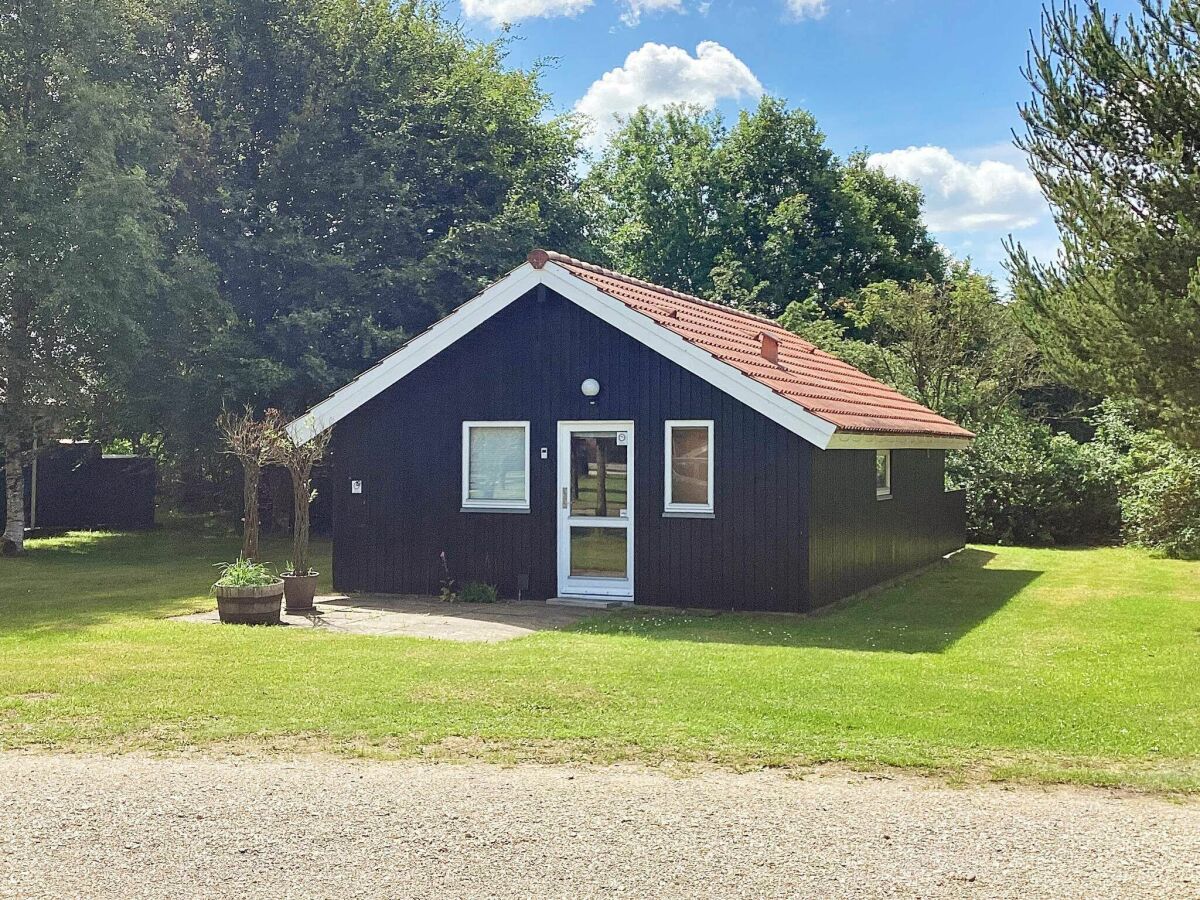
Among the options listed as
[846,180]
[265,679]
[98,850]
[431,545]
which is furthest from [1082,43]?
[846,180]

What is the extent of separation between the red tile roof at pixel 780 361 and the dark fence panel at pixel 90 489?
1581 centimetres

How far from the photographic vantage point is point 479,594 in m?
14.2

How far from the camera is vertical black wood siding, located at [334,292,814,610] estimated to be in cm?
1302

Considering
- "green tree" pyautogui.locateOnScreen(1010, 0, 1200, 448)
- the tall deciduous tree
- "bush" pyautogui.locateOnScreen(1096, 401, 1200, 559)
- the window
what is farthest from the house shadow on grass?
the tall deciduous tree

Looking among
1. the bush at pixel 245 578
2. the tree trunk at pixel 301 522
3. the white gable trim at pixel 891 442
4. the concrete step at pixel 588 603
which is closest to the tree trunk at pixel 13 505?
the tree trunk at pixel 301 522

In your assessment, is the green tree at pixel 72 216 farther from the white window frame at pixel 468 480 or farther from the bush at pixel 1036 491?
the bush at pixel 1036 491

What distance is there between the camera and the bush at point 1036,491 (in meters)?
23.0

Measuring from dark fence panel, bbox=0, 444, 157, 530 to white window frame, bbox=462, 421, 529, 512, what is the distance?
15606 mm

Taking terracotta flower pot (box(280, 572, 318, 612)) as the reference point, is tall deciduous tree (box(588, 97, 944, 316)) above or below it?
above

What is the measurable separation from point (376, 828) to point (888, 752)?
294cm

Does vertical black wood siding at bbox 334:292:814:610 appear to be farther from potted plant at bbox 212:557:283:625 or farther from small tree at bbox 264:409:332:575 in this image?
potted plant at bbox 212:557:283:625

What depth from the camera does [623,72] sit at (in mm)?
42688

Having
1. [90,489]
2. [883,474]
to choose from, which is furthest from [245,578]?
[90,489]

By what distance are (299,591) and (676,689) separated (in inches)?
246
